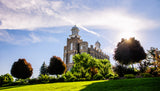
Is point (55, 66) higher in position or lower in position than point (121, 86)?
higher

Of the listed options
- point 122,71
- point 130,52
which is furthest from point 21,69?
point 130,52

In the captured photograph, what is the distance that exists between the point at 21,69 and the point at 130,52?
1047 inches

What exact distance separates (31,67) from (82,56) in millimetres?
14164

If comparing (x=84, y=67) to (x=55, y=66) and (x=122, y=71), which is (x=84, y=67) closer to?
(x=122, y=71)

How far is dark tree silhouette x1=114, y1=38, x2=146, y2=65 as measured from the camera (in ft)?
85.7

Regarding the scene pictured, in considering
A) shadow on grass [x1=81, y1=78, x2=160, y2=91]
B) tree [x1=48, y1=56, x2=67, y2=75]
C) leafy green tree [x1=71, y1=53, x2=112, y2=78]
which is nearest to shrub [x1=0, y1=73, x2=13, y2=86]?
tree [x1=48, y1=56, x2=67, y2=75]

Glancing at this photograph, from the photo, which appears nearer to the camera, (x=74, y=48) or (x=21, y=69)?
(x=21, y=69)

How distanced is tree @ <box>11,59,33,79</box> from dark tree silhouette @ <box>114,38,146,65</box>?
22557 mm

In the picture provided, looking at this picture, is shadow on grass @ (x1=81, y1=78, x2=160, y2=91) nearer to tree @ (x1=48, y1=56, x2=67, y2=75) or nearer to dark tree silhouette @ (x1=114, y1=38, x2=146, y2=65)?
dark tree silhouette @ (x1=114, y1=38, x2=146, y2=65)

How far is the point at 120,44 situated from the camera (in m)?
28.0

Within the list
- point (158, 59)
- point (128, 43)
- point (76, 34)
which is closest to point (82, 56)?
point (128, 43)

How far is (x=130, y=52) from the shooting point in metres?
26.2

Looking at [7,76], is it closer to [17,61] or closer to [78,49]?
[17,61]

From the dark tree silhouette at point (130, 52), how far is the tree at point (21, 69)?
74.0 ft
